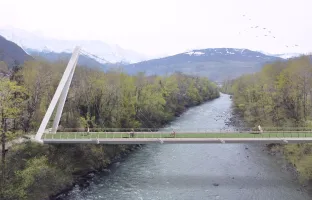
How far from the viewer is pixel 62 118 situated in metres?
40.1

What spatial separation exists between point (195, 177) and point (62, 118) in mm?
18976

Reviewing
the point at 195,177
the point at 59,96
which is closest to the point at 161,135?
the point at 195,177

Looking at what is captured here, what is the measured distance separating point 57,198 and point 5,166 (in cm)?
527

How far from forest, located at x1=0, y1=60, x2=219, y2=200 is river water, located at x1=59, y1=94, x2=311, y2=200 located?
262cm

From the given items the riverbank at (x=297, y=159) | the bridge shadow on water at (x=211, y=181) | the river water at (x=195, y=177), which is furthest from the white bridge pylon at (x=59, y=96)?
the riverbank at (x=297, y=159)

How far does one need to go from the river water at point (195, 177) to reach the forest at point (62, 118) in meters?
2.62

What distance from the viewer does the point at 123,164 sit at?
122 feet

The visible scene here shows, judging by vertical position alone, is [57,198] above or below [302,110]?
below

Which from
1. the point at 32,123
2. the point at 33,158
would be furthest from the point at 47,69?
the point at 33,158

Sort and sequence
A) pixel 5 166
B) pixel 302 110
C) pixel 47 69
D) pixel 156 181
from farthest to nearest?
1. pixel 302 110
2. pixel 47 69
3. pixel 156 181
4. pixel 5 166

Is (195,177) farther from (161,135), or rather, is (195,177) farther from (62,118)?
(62,118)

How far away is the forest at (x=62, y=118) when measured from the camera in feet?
85.5

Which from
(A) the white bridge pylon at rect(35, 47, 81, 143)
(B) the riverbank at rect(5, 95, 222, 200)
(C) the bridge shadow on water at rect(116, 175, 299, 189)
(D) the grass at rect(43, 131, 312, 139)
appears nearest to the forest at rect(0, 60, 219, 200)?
(B) the riverbank at rect(5, 95, 222, 200)

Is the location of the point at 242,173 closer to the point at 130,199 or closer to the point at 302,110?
the point at 130,199
